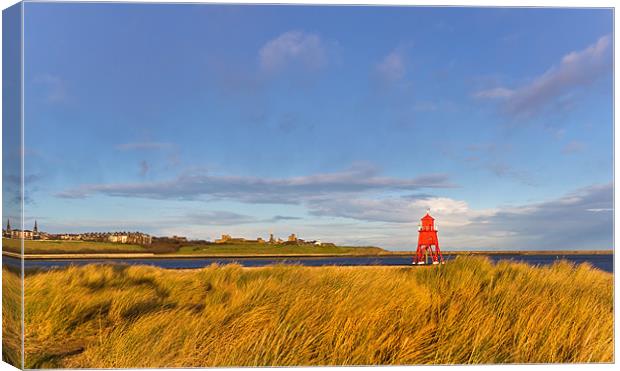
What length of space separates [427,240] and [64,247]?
5.51 meters

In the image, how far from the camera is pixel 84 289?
7855 mm

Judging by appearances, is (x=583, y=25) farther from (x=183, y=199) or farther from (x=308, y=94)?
(x=183, y=199)

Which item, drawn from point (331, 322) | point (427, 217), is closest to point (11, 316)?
point (331, 322)

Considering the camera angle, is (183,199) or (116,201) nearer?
(116,201)

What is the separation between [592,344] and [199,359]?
13.2ft

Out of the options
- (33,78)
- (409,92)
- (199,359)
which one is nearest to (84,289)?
(199,359)

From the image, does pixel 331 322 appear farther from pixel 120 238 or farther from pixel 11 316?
pixel 120 238

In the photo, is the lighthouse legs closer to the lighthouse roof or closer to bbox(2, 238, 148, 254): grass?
the lighthouse roof

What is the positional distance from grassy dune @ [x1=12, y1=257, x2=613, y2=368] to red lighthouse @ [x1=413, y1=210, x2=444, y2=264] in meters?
1.58

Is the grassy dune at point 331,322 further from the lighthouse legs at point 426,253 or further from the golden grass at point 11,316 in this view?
the lighthouse legs at point 426,253

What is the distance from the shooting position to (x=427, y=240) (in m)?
9.80

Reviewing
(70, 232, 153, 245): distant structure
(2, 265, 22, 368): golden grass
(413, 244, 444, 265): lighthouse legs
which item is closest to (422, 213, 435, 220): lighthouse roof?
(413, 244, 444, 265): lighthouse legs

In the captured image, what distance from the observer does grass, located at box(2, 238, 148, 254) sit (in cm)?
678

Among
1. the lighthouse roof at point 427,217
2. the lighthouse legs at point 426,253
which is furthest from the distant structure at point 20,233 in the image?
the lighthouse legs at point 426,253
